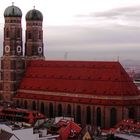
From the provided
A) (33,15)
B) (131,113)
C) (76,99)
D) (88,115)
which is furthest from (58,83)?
(33,15)

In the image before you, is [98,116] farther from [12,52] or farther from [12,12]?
[12,12]

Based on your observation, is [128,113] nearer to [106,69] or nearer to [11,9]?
[106,69]

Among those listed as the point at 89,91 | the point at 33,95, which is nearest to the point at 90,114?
the point at 89,91

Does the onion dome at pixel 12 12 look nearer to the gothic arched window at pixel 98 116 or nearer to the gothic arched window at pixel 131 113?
the gothic arched window at pixel 98 116

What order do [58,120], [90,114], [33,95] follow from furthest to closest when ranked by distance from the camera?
[33,95]
[90,114]
[58,120]

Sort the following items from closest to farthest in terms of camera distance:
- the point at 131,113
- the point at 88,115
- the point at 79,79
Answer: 1. the point at 131,113
2. the point at 88,115
3. the point at 79,79

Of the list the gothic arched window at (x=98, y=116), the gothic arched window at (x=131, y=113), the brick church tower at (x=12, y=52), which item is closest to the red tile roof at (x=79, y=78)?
the brick church tower at (x=12, y=52)

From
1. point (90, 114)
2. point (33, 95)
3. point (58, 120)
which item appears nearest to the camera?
point (58, 120)
